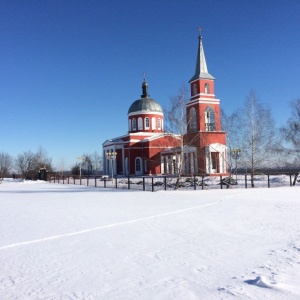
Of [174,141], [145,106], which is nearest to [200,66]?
[174,141]

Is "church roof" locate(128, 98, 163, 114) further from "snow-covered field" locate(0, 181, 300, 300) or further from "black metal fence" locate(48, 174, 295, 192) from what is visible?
"snow-covered field" locate(0, 181, 300, 300)

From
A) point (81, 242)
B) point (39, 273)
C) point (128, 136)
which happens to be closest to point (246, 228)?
point (81, 242)

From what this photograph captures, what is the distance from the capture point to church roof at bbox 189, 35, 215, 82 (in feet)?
118

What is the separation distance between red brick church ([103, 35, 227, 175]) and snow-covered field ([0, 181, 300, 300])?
19190 millimetres

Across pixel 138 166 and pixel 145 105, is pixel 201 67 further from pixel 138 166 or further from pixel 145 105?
pixel 138 166

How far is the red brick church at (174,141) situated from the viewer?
31234 millimetres

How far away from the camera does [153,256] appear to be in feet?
18.2

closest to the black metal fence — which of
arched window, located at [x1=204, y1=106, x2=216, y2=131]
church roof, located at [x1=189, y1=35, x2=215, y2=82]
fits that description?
arched window, located at [x1=204, y1=106, x2=216, y2=131]

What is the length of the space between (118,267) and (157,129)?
4182 centimetres

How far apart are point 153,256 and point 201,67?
3329 centimetres

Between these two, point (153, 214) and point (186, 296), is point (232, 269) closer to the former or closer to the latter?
point (186, 296)

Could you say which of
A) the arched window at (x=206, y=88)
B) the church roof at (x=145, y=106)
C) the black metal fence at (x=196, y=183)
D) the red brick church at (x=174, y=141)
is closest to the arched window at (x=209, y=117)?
the red brick church at (x=174, y=141)

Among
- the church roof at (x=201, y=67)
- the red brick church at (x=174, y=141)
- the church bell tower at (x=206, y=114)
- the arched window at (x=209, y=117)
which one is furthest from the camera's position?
the church roof at (x=201, y=67)

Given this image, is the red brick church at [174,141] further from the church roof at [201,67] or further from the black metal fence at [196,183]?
the black metal fence at [196,183]
